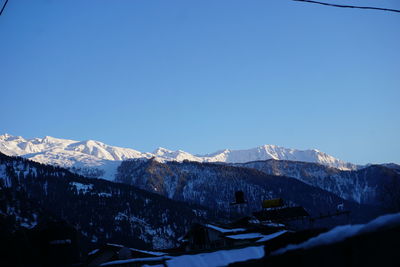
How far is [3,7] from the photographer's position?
986 cm

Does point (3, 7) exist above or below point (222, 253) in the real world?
above

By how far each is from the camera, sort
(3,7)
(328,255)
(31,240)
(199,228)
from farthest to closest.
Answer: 1. (199,228)
2. (31,240)
3. (3,7)
4. (328,255)

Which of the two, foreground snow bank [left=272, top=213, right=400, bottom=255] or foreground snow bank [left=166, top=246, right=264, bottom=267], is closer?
foreground snow bank [left=272, top=213, right=400, bottom=255]

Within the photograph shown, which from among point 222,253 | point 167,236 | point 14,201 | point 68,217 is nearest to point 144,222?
point 167,236

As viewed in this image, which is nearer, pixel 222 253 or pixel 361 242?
pixel 361 242

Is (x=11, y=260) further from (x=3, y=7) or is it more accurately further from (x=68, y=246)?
(x=3, y=7)

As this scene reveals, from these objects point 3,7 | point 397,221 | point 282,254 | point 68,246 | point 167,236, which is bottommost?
point 167,236

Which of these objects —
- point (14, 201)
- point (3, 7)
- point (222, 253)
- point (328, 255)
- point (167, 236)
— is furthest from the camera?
point (167, 236)

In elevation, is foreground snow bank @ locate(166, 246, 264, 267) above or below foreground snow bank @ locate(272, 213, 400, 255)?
below

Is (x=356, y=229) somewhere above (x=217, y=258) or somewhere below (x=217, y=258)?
above

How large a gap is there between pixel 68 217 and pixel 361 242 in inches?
7991

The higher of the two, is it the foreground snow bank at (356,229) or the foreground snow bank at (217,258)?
the foreground snow bank at (356,229)

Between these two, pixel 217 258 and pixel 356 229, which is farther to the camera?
pixel 217 258

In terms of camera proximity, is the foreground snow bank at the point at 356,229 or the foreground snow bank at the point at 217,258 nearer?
the foreground snow bank at the point at 356,229
